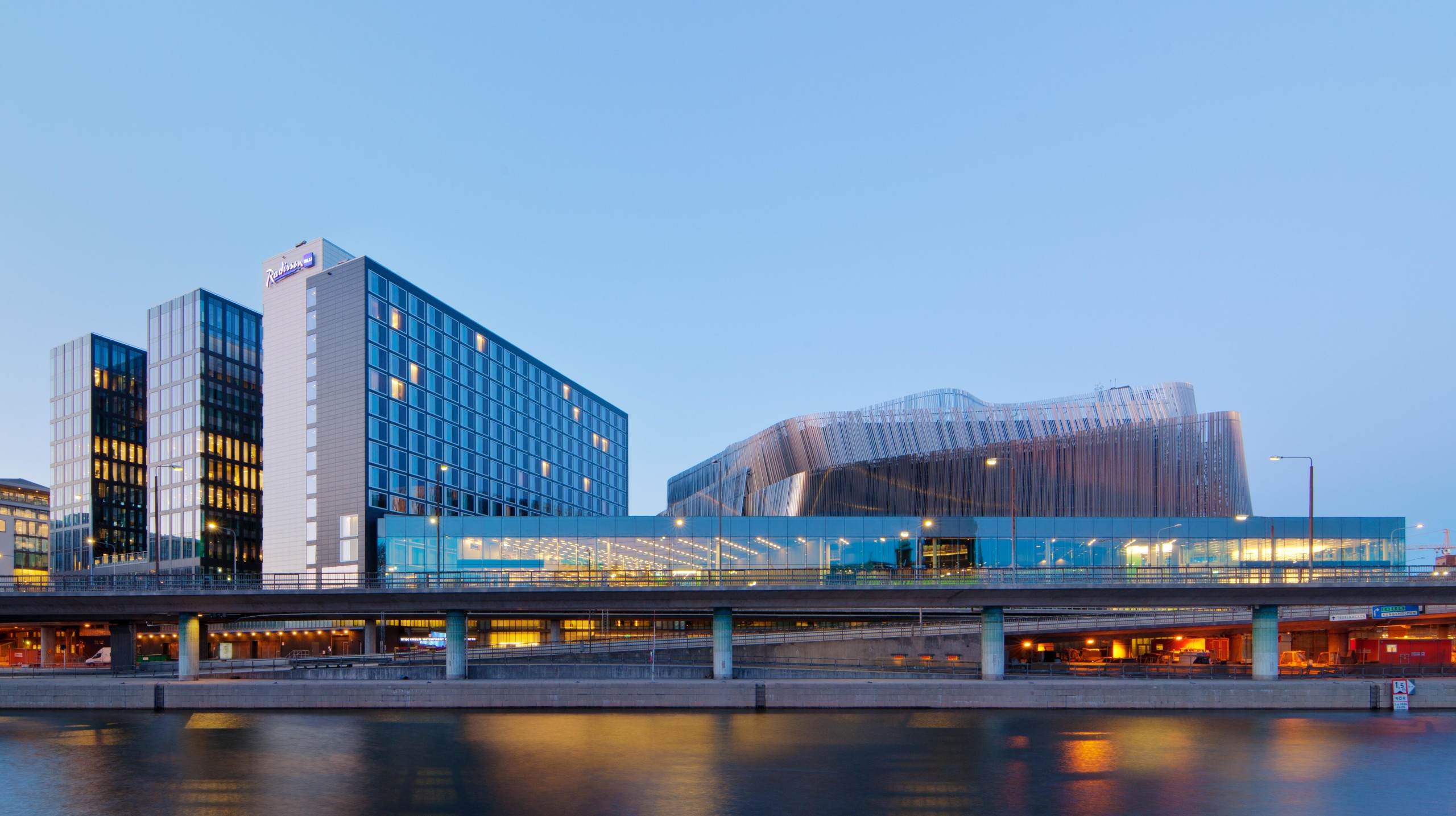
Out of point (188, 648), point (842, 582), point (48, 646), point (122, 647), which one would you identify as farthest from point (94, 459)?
point (842, 582)

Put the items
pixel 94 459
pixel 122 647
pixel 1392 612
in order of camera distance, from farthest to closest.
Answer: pixel 94 459 < pixel 1392 612 < pixel 122 647

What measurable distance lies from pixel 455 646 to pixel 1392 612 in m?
58.8

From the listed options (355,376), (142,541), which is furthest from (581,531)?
(142,541)

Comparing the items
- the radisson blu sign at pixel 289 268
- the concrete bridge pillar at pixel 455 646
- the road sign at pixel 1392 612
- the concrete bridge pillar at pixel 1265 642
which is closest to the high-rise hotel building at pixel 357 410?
the radisson blu sign at pixel 289 268

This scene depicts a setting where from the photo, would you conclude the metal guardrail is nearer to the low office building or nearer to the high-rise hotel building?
the high-rise hotel building

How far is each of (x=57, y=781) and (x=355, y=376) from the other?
73.9 meters

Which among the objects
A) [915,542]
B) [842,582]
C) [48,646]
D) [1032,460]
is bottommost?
[48,646]

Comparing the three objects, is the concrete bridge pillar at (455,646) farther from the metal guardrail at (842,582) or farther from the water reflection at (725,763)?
the water reflection at (725,763)

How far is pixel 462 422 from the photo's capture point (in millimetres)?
120188

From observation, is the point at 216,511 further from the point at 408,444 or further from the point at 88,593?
the point at 88,593

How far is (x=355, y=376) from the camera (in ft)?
330

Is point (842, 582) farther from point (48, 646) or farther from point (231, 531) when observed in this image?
point (231, 531)

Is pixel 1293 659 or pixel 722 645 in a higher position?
pixel 722 645

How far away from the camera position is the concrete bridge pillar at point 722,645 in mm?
56406
